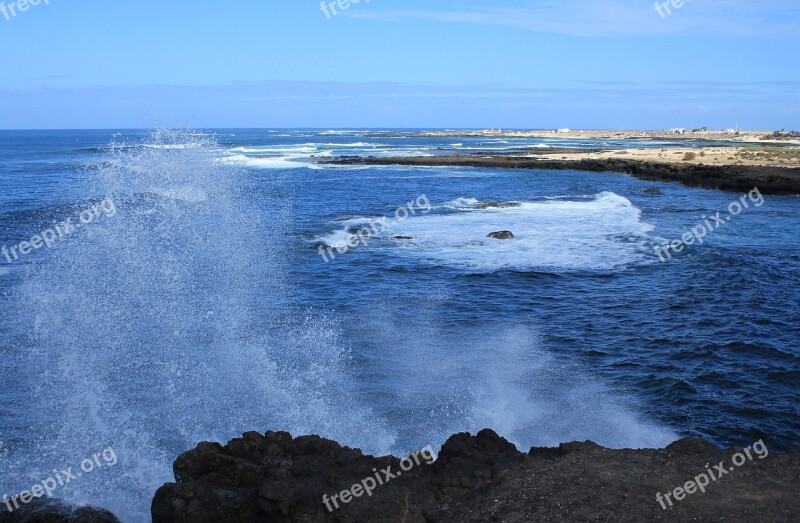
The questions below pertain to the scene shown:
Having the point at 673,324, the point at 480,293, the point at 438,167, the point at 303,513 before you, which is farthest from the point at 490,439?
the point at 438,167

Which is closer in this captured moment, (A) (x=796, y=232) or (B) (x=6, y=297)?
(B) (x=6, y=297)

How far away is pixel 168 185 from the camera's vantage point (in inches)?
1446

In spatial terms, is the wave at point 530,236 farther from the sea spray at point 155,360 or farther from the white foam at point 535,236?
the sea spray at point 155,360

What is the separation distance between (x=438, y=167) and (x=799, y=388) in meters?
68.6

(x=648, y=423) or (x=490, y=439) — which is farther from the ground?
(x=490, y=439)

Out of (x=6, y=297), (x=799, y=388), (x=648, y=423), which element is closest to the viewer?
(x=648, y=423)

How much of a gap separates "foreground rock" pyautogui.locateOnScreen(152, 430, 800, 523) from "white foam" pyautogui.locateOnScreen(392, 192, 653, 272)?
1679cm

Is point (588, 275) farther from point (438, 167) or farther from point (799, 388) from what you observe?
point (438, 167)

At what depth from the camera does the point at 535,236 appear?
3356 centimetres
